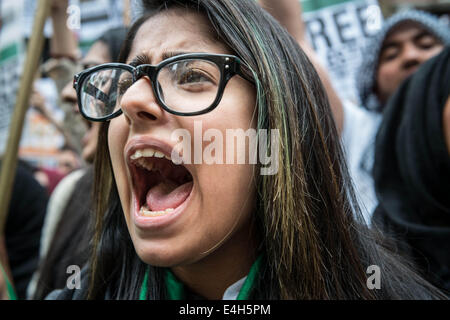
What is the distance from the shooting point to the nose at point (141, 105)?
0.96 meters

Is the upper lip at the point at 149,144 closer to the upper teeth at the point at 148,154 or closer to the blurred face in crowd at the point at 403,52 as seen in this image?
the upper teeth at the point at 148,154

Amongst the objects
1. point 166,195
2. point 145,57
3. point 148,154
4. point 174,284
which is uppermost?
point 145,57

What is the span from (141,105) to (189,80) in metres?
0.14

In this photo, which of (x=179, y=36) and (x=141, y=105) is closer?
(x=141, y=105)

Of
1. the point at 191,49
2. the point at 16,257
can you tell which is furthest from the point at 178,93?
the point at 16,257

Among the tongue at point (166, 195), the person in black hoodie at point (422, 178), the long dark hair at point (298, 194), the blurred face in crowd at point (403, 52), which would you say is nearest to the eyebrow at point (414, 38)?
the blurred face in crowd at point (403, 52)

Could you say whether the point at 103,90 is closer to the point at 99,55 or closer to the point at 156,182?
the point at 156,182

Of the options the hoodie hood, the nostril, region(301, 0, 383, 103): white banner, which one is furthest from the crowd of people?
region(301, 0, 383, 103): white banner

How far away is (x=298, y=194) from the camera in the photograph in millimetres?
1020

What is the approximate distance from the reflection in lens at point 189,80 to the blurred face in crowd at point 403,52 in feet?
5.48

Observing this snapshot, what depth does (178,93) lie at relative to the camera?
1017 mm

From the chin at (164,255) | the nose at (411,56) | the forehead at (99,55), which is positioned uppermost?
the forehead at (99,55)

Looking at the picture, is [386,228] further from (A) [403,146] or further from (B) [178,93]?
Answer: (B) [178,93]

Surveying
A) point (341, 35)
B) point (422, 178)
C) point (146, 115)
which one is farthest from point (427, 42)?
point (146, 115)
